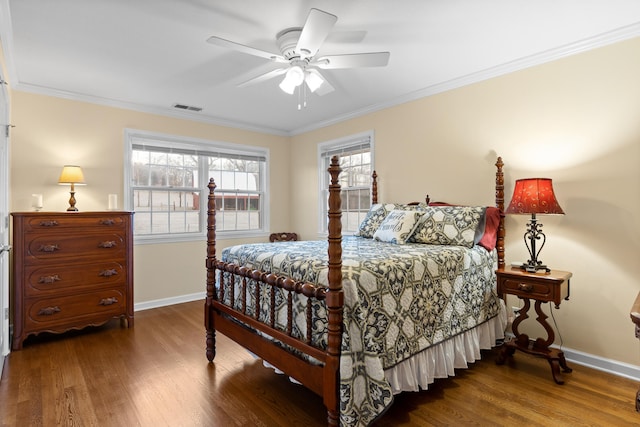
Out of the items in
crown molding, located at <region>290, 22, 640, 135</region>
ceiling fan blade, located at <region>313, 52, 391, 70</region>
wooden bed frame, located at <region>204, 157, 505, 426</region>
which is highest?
crown molding, located at <region>290, 22, 640, 135</region>

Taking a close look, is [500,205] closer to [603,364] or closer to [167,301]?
[603,364]

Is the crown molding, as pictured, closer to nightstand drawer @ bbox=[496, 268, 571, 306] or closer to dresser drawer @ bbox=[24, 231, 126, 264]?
nightstand drawer @ bbox=[496, 268, 571, 306]

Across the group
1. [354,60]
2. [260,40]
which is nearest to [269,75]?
[260,40]

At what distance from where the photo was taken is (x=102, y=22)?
89.9 inches

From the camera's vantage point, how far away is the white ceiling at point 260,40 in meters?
2.15

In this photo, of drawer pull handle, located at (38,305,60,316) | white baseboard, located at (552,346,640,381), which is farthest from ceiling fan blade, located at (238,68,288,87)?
white baseboard, located at (552,346,640,381)

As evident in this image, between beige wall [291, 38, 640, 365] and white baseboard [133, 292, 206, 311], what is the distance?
3.26 m

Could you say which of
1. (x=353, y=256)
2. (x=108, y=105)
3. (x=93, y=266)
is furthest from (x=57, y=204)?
(x=353, y=256)

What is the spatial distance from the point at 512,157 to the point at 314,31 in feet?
6.75

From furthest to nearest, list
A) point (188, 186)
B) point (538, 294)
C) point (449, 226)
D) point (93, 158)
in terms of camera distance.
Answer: point (188, 186) → point (93, 158) → point (449, 226) → point (538, 294)

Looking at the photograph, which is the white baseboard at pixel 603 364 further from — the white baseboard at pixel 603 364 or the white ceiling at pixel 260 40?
the white ceiling at pixel 260 40

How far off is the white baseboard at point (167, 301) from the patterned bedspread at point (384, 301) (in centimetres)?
200

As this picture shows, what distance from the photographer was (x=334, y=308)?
5.55ft

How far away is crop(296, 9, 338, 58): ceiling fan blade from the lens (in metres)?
1.88
